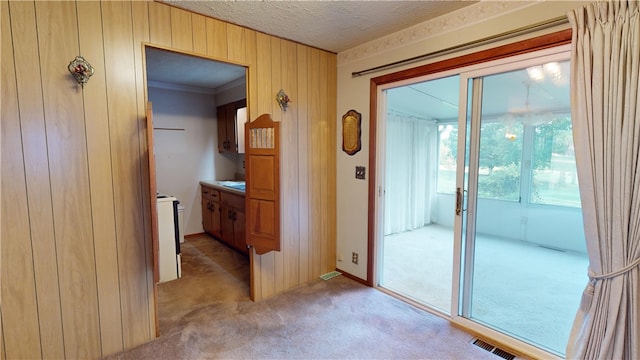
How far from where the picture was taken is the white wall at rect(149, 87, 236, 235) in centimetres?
450

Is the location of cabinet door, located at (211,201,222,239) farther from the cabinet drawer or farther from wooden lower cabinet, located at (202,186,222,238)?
the cabinet drawer

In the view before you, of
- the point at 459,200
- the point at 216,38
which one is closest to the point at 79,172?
the point at 216,38

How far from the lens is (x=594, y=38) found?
5.07 ft

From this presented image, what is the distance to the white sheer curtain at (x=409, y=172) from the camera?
484cm

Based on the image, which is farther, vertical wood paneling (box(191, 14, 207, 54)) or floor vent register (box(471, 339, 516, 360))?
vertical wood paneling (box(191, 14, 207, 54))

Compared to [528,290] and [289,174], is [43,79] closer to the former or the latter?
[289,174]

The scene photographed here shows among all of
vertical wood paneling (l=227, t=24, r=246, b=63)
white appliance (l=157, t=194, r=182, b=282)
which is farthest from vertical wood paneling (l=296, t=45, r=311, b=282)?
white appliance (l=157, t=194, r=182, b=282)

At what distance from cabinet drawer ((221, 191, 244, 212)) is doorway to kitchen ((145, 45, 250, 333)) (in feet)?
2.00

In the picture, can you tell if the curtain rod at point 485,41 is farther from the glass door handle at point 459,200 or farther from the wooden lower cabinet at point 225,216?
the wooden lower cabinet at point 225,216

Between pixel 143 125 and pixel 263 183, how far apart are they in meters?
0.98

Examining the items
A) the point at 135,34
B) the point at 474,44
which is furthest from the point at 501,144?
the point at 135,34

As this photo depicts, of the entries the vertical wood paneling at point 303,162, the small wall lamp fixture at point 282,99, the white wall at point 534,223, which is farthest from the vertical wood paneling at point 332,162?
the white wall at point 534,223

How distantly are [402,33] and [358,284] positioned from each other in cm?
238

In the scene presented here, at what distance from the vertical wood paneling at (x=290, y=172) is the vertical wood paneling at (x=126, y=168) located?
3.81 feet
